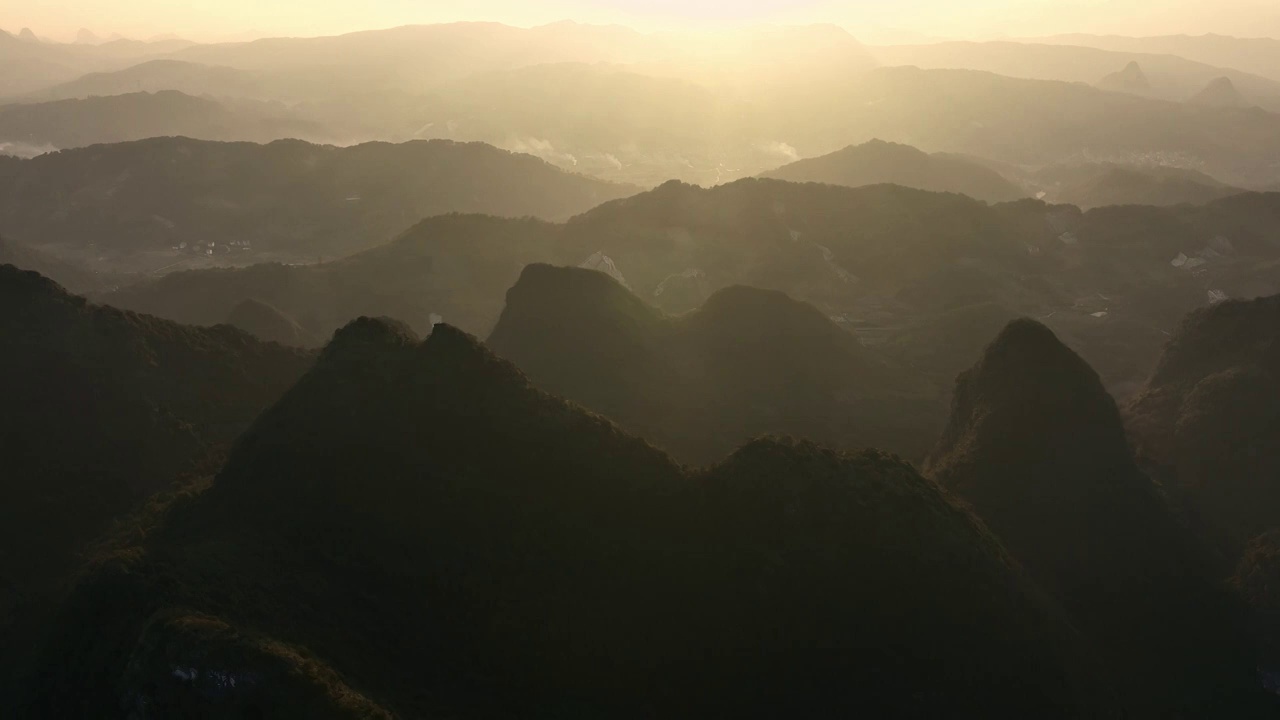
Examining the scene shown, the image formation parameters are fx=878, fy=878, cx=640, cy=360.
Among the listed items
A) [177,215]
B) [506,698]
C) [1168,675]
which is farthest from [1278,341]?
[177,215]

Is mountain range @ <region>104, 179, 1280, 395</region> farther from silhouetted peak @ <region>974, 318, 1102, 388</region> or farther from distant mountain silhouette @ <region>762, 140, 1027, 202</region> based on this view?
distant mountain silhouette @ <region>762, 140, 1027, 202</region>

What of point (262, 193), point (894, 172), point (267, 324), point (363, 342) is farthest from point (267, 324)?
point (894, 172)

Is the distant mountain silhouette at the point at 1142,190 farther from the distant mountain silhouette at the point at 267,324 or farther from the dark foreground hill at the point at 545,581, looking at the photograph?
the dark foreground hill at the point at 545,581

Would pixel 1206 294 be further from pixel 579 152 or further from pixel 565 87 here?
pixel 565 87

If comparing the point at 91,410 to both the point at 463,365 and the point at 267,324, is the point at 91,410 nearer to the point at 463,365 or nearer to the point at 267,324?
the point at 463,365

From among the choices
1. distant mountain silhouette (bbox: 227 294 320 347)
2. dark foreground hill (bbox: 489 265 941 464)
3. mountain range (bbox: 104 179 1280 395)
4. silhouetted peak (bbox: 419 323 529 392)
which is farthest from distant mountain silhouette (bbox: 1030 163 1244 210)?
silhouetted peak (bbox: 419 323 529 392)

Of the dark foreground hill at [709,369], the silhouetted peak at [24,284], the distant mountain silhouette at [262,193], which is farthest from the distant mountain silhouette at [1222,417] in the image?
the distant mountain silhouette at [262,193]
